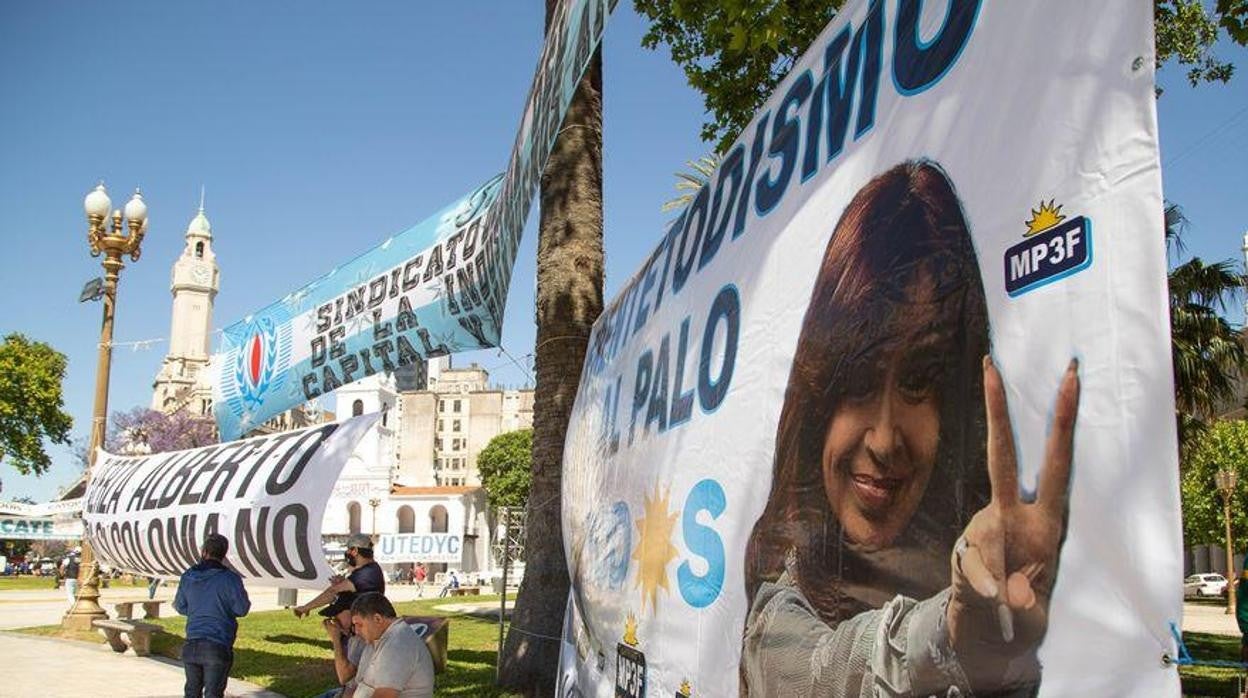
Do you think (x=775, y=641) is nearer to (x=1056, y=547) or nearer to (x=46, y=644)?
(x=1056, y=547)

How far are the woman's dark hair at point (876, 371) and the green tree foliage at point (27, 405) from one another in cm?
6686

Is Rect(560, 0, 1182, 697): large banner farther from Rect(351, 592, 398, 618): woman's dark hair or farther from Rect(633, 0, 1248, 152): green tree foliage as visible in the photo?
Rect(633, 0, 1248, 152): green tree foliage

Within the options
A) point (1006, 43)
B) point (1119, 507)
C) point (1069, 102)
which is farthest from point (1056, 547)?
point (1006, 43)

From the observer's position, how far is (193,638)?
25.3 ft

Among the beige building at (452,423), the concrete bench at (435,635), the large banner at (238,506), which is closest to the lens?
the large banner at (238,506)

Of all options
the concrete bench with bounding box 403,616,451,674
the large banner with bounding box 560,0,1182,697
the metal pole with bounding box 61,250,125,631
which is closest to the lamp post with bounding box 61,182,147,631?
the metal pole with bounding box 61,250,125,631

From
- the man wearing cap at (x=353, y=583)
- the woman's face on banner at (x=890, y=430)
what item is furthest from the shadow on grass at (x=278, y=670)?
the woman's face on banner at (x=890, y=430)

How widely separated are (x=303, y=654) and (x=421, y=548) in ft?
77.2

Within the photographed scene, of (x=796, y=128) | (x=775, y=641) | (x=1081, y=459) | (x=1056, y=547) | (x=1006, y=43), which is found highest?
(x=796, y=128)

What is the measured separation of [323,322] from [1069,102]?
9819 millimetres

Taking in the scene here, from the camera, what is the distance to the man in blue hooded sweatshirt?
25.3 ft

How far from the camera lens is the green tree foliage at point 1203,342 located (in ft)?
54.2

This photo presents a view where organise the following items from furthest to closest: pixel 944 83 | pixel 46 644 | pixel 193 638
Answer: pixel 46 644, pixel 193 638, pixel 944 83

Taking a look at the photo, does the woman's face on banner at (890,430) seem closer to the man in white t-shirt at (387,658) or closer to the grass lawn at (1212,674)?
the man in white t-shirt at (387,658)
